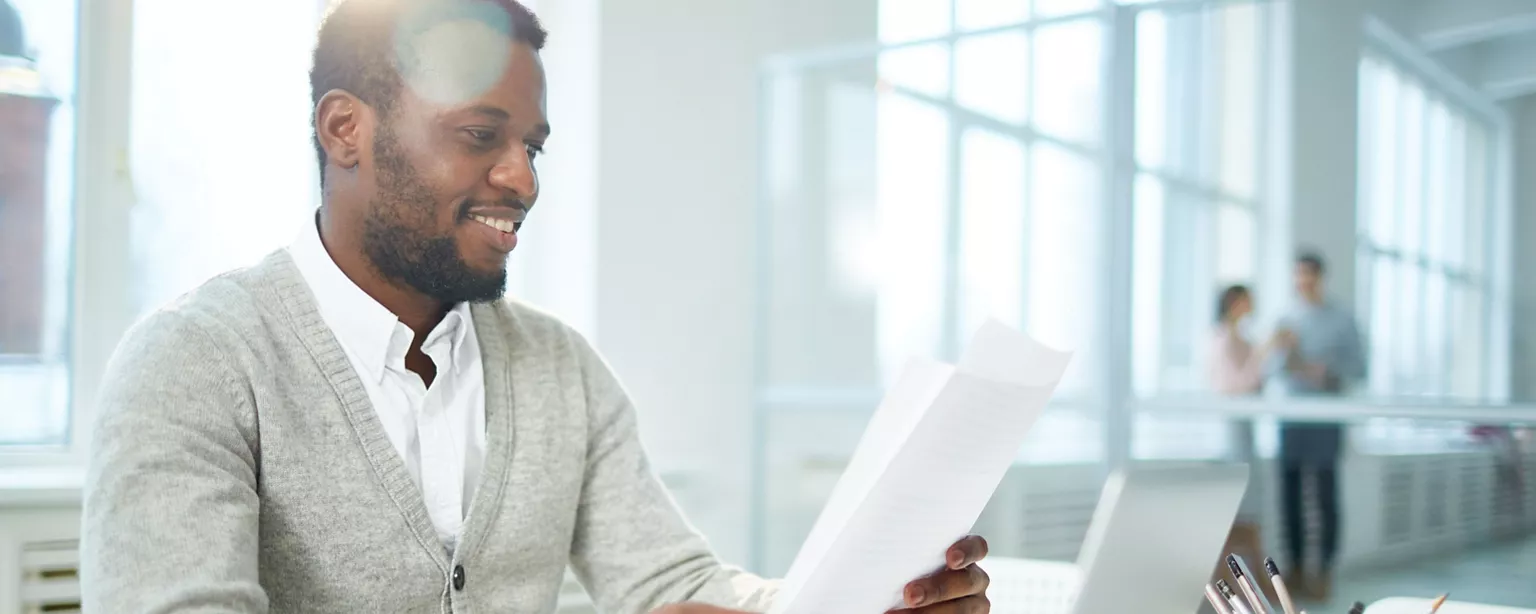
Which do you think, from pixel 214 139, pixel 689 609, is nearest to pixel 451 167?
pixel 689 609

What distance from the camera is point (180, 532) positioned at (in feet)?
3.60

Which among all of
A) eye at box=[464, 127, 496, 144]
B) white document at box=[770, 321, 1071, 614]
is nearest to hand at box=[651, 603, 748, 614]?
white document at box=[770, 321, 1071, 614]

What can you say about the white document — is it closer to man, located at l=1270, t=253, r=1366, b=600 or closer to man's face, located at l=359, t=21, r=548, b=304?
man's face, located at l=359, t=21, r=548, b=304

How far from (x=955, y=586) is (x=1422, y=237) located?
194 centimetres

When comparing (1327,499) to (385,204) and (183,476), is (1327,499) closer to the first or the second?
(385,204)

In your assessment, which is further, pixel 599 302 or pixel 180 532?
pixel 599 302

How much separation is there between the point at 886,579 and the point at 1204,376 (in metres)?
2.02

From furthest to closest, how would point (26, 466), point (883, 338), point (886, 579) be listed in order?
point (883, 338), point (26, 466), point (886, 579)

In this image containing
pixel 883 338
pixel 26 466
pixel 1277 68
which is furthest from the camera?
pixel 883 338

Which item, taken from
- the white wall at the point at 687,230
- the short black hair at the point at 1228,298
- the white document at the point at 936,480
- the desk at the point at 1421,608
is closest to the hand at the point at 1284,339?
the short black hair at the point at 1228,298

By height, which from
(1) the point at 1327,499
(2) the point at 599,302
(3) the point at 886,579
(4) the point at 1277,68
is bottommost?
(1) the point at 1327,499

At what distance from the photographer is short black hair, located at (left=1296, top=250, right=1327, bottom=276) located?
9.02 feet

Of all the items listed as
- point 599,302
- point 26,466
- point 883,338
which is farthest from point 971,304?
point 26,466

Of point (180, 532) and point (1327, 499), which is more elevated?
point (180, 532)
